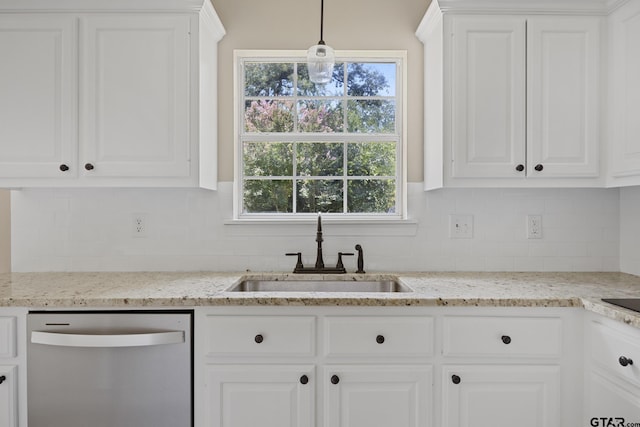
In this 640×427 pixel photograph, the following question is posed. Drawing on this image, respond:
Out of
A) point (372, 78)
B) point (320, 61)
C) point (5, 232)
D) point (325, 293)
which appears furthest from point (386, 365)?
point (5, 232)

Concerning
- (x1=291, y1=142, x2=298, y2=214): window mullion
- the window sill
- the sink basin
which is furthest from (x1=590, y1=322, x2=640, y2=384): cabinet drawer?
(x1=291, y1=142, x2=298, y2=214): window mullion

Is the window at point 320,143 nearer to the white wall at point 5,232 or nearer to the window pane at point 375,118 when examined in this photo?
the window pane at point 375,118

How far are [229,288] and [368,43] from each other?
5.22 feet

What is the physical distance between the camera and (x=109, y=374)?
1550mm

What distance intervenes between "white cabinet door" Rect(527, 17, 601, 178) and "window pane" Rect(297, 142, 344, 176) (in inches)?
40.2

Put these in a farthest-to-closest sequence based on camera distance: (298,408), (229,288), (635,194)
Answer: (635,194) < (229,288) < (298,408)

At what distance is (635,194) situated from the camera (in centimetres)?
211

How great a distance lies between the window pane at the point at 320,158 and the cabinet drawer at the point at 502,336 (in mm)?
1149

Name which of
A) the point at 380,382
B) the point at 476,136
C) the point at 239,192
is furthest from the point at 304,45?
the point at 380,382

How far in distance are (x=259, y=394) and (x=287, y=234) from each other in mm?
919

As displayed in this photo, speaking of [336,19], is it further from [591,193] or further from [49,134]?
[591,193]

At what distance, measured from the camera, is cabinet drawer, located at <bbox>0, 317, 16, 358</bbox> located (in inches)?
61.1

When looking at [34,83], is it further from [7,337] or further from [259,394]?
[259,394]

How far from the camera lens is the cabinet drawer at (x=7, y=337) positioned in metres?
1.55
